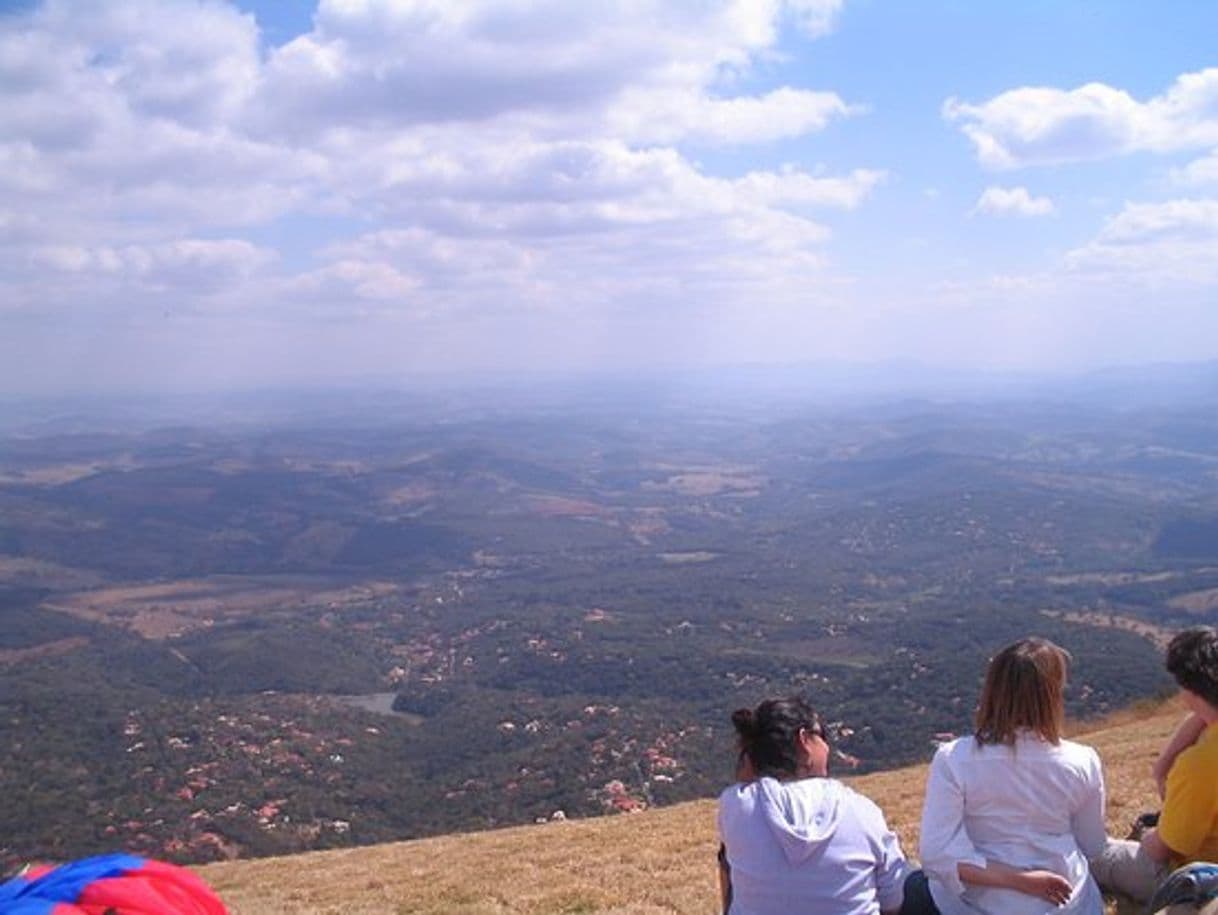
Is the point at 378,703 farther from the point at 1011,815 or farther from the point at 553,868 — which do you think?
the point at 1011,815

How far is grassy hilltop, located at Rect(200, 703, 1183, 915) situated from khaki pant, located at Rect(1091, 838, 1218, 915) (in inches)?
131

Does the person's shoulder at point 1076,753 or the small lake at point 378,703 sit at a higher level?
the person's shoulder at point 1076,753

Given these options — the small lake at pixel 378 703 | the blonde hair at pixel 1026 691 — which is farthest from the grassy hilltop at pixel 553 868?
the small lake at pixel 378 703

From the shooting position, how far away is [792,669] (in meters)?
88.3

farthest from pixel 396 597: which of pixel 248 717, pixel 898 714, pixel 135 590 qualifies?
pixel 898 714

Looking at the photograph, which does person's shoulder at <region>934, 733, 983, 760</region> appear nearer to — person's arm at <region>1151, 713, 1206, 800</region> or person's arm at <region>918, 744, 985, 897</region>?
person's arm at <region>918, 744, 985, 897</region>

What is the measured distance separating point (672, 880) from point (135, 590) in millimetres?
152858

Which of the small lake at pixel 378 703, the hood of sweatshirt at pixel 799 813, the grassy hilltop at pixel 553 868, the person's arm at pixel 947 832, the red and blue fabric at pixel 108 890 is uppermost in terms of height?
the red and blue fabric at pixel 108 890

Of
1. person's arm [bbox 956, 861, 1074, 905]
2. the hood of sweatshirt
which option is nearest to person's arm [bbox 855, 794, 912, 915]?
the hood of sweatshirt

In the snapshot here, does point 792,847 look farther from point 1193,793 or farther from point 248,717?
point 248,717

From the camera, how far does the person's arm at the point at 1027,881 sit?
17.5ft

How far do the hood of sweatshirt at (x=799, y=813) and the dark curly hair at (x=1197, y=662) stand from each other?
6.80 feet

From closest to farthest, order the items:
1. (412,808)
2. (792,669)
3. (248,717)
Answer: (412,808) → (248,717) → (792,669)

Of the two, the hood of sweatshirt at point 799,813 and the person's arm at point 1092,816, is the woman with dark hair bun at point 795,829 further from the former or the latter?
the person's arm at point 1092,816
